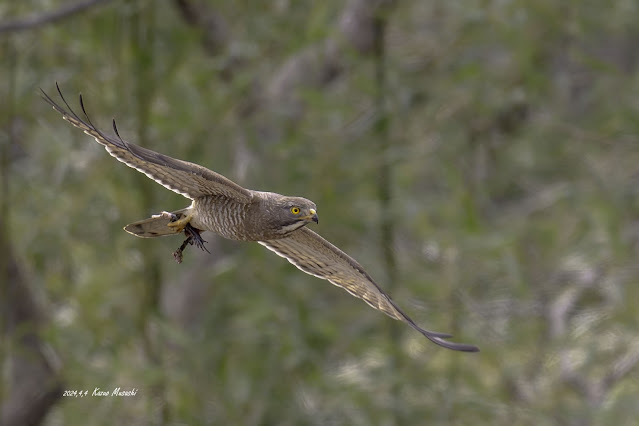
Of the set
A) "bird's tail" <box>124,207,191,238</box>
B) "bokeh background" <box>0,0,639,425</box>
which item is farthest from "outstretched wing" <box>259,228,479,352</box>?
"bokeh background" <box>0,0,639,425</box>

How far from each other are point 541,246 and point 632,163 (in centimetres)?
94

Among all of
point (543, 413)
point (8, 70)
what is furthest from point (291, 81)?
point (543, 413)

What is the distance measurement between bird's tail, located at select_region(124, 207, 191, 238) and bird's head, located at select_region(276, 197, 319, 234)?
29 centimetres

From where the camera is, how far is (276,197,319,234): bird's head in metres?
2.81

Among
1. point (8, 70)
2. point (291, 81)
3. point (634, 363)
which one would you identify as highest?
point (8, 70)

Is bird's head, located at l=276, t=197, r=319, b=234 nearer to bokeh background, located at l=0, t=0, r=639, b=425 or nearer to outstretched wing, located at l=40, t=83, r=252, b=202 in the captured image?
outstretched wing, located at l=40, t=83, r=252, b=202

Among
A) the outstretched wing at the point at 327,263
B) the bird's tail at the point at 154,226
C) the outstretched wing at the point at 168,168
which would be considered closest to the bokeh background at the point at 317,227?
the outstretched wing at the point at 327,263

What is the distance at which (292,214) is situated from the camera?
2.82 metres

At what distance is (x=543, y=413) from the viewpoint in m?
6.20

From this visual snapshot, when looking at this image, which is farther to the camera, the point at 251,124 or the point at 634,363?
the point at 634,363

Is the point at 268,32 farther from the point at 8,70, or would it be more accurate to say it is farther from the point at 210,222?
the point at 210,222

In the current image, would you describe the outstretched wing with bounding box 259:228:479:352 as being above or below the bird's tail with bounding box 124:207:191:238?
below

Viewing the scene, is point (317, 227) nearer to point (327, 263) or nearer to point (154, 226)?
point (327, 263)

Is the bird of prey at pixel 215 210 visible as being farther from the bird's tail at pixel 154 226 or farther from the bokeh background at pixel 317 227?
the bokeh background at pixel 317 227
